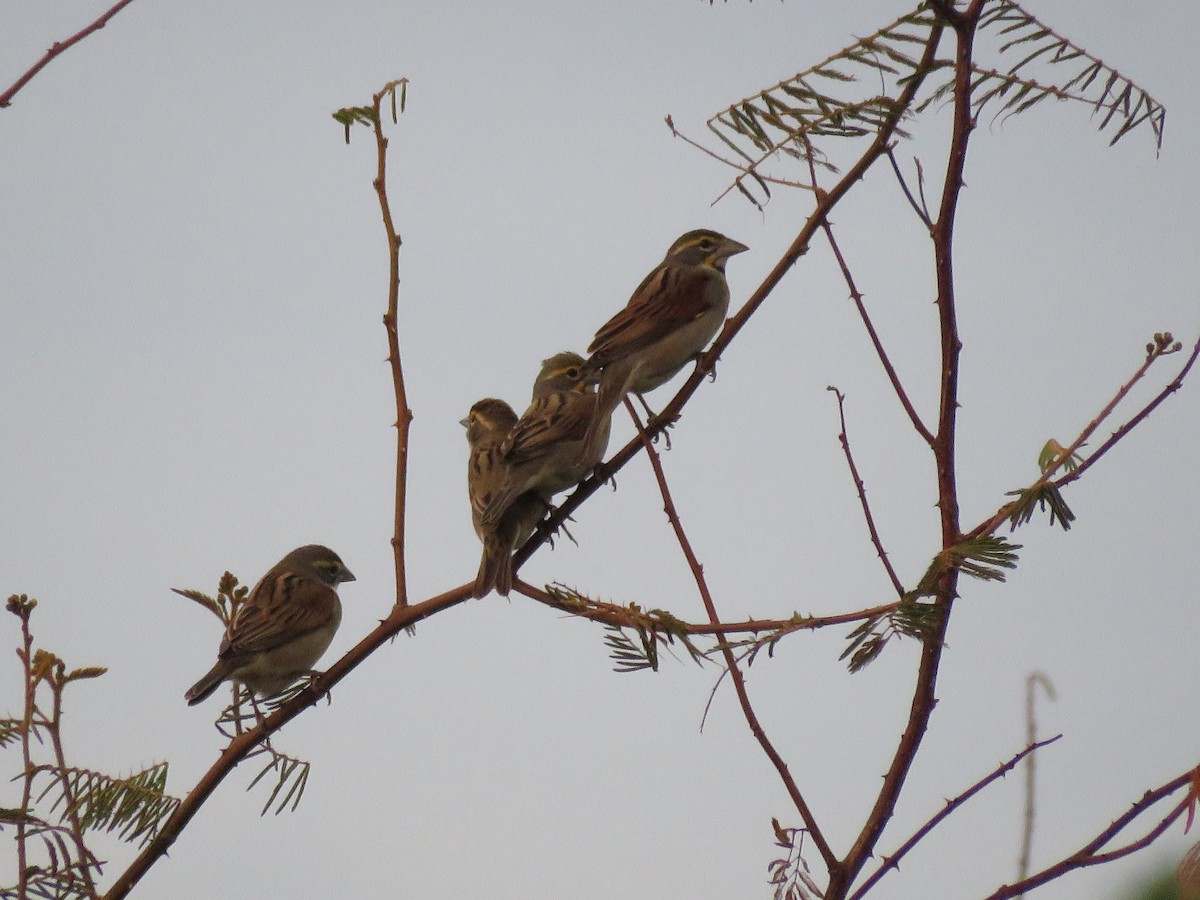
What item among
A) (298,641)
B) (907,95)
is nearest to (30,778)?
(907,95)

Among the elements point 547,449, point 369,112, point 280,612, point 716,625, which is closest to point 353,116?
point 369,112

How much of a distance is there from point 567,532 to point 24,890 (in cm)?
275

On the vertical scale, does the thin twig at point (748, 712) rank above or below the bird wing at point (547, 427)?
below

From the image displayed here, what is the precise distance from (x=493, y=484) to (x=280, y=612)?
4.26 feet

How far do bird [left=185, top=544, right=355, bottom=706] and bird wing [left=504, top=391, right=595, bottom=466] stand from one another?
1.35 meters

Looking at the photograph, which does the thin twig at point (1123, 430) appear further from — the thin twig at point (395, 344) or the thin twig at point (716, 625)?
the thin twig at point (395, 344)

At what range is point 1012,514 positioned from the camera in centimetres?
198

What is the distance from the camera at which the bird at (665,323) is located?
5520 millimetres

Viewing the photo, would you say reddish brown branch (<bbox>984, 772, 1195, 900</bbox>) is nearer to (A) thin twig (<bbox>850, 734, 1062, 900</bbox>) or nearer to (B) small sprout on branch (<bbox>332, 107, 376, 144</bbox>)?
(A) thin twig (<bbox>850, 734, 1062, 900</bbox>)

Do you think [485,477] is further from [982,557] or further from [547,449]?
[982,557]

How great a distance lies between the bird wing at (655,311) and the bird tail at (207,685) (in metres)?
2.10

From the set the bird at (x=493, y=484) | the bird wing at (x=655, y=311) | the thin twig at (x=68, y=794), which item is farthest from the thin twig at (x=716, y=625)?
the bird wing at (x=655, y=311)

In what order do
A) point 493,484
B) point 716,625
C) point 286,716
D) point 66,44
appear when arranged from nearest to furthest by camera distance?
point 66,44 → point 716,625 → point 286,716 → point 493,484

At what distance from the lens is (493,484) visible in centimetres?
568
